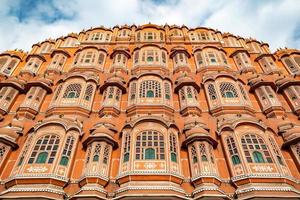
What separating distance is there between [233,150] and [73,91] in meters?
11.8

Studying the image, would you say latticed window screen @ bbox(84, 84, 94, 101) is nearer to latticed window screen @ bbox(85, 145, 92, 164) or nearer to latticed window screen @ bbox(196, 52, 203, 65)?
latticed window screen @ bbox(85, 145, 92, 164)

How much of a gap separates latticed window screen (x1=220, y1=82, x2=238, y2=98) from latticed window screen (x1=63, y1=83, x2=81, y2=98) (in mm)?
10240

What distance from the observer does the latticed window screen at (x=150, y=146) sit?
1501 centimetres

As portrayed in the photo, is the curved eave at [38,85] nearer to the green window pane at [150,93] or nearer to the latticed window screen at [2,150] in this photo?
the latticed window screen at [2,150]

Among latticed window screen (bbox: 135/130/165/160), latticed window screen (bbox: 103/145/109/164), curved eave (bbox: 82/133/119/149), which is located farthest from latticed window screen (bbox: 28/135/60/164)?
latticed window screen (bbox: 135/130/165/160)

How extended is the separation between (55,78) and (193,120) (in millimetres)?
12257

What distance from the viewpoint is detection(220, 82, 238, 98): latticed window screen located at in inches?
798

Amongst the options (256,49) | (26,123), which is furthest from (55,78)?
(256,49)

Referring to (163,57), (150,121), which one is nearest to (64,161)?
(150,121)

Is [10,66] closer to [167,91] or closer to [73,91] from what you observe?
[73,91]

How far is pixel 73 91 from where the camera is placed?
20938 millimetres

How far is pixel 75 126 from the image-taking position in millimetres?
16922

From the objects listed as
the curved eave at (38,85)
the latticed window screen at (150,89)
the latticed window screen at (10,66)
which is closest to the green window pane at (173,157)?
the latticed window screen at (150,89)

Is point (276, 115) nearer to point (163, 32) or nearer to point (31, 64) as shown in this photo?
point (163, 32)
